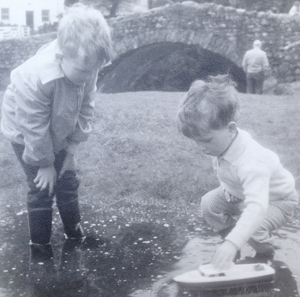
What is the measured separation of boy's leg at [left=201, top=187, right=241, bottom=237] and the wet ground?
0.56ft

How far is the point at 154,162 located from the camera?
225 inches

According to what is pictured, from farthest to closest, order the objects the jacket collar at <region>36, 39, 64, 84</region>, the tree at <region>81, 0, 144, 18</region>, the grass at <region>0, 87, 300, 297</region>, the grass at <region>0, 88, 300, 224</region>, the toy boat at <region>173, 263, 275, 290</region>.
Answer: the tree at <region>81, 0, 144, 18</region>, the grass at <region>0, 88, 300, 224</region>, the grass at <region>0, 87, 300, 297</region>, the jacket collar at <region>36, 39, 64, 84</region>, the toy boat at <region>173, 263, 275, 290</region>

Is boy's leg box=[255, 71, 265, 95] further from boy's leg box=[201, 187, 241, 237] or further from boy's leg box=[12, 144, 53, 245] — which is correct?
boy's leg box=[12, 144, 53, 245]

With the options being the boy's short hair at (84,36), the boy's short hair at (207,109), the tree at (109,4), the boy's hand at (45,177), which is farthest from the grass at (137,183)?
the tree at (109,4)

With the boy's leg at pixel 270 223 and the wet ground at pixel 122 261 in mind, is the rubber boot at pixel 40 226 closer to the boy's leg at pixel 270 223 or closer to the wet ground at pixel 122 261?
the wet ground at pixel 122 261

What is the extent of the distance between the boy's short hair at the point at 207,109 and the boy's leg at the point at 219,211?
595 mm

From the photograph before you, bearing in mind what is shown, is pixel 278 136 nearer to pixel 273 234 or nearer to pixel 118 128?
pixel 118 128

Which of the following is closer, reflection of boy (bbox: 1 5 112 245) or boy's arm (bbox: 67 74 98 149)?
reflection of boy (bbox: 1 5 112 245)

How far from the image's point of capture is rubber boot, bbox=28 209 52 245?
355cm

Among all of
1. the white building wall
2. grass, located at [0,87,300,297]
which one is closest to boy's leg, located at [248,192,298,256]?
grass, located at [0,87,300,297]

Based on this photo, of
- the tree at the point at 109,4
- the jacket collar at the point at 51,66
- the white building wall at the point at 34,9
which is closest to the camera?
the jacket collar at the point at 51,66

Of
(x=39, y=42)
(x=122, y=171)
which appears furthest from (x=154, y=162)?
(x=39, y=42)

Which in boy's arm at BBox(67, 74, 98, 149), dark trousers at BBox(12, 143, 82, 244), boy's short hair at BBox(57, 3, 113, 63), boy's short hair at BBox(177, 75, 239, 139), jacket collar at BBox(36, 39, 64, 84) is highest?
boy's short hair at BBox(57, 3, 113, 63)

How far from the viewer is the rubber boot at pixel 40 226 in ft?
11.7
